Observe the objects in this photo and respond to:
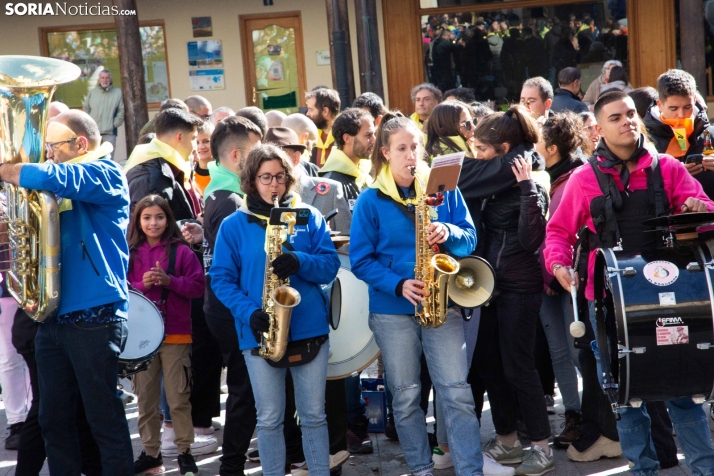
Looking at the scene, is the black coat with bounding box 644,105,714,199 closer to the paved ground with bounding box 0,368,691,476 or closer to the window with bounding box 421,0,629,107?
the paved ground with bounding box 0,368,691,476

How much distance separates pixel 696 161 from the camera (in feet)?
16.6

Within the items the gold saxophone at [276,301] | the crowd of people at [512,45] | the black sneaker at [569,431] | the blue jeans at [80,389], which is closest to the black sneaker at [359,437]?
the black sneaker at [569,431]

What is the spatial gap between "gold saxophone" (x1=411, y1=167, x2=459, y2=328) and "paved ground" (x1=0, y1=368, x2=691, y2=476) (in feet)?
3.76

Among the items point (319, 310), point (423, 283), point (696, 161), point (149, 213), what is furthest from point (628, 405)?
point (149, 213)

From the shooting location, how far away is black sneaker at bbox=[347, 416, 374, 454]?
210 inches

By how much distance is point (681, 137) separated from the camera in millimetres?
5434

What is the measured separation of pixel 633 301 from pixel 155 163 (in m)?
3.15

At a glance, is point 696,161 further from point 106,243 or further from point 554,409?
point 106,243

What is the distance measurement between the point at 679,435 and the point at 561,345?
47.3 inches

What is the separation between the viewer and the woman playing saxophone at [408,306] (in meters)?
4.41

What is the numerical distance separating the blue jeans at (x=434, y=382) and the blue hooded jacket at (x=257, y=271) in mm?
387

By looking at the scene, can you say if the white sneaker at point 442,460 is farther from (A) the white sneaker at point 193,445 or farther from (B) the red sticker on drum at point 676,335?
(B) the red sticker on drum at point 676,335

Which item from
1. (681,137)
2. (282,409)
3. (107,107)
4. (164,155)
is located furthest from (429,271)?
(107,107)

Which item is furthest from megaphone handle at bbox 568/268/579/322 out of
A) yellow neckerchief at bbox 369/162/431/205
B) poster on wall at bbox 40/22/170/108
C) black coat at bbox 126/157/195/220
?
poster on wall at bbox 40/22/170/108
